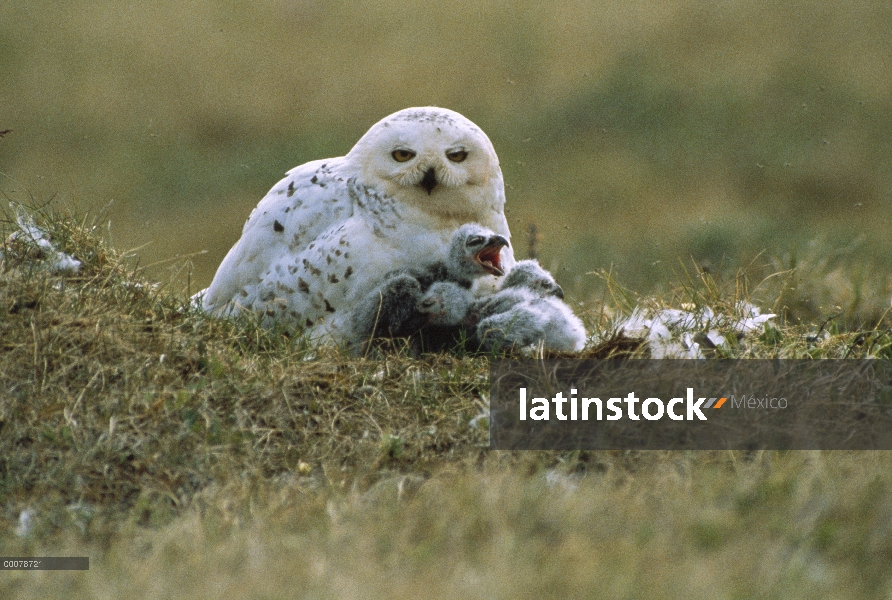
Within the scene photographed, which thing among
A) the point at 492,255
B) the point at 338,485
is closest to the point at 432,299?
the point at 492,255

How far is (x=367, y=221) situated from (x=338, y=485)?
161 centimetres

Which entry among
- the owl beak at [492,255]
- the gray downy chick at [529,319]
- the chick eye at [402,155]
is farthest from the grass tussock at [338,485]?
the chick eye at [402,155]

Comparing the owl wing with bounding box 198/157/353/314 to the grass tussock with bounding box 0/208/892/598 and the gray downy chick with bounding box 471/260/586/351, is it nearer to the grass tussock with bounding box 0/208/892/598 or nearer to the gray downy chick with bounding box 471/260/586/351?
the grass tussock with bounding box 0/208/892/598

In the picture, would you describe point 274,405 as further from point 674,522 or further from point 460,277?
point 674,522

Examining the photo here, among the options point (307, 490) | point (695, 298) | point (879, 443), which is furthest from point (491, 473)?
point (695, 298)

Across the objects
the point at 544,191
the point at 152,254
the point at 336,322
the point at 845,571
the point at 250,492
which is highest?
the point at 544,191

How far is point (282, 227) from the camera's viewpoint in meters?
5.21

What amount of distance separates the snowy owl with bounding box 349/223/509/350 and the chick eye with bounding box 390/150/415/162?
398 mm

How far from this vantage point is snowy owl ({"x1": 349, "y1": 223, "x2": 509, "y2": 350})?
4.78m

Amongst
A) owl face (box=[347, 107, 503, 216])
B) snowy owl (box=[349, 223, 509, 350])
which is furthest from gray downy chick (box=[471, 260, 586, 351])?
owl face (box=[347, 107, 503, 216])

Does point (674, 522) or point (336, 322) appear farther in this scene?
point (336, 322)

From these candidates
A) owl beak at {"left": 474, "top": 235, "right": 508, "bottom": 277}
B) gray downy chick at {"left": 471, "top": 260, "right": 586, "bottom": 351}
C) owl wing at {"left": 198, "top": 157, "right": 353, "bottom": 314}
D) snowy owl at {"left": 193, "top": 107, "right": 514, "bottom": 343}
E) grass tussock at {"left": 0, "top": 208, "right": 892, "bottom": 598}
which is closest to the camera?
grass tussock at {"left": 0, "top": 208, "right": 892, "bottom": 598}

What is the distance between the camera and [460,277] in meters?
4.90

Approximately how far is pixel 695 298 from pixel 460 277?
1175mm
